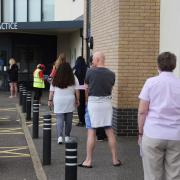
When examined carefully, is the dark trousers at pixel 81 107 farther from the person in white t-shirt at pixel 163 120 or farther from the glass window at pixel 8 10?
the glass window at pixel 8 10

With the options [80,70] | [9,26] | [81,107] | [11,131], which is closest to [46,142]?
[11,131]

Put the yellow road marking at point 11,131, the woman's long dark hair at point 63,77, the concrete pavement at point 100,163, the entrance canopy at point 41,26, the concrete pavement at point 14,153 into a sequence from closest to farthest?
1. the concrete pavement at point 100,163
2. the concrete pavement at point 14,153
3. the woman's long dark hair at point 63,77
4. the yellow road marking at point 11,131
5. the entrance canopy at point 41,26

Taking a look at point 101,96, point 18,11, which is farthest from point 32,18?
point 101,96

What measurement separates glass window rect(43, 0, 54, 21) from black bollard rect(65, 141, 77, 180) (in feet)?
90.9

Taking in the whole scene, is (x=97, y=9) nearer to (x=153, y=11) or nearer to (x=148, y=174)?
(x=153, y=11)

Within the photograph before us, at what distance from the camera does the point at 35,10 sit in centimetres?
3419

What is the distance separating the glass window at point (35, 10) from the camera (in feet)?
112

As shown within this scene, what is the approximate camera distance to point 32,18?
34.2m

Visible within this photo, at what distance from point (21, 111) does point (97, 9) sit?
5.53 metres

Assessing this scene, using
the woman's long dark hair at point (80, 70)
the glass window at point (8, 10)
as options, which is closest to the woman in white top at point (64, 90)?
the woman's long dark hair at point (80, 70)

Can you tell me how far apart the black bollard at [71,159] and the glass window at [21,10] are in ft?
93.0

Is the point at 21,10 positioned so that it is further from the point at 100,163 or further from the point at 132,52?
the point at 100,163

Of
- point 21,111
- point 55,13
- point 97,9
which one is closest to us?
point 97,9

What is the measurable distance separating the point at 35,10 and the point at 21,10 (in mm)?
880
